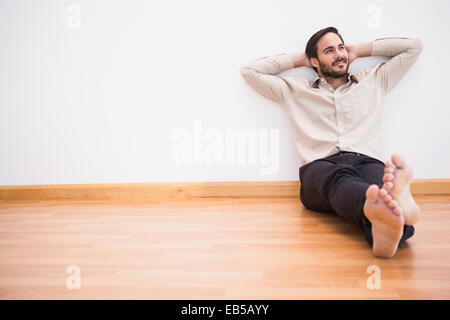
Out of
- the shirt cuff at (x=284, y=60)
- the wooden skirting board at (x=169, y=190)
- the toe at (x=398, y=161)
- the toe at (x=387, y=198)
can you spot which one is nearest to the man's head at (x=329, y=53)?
the shirt cuff at (x=284, y=60)

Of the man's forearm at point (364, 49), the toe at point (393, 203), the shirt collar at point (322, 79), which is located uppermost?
the man's forearm at point (364, 49)

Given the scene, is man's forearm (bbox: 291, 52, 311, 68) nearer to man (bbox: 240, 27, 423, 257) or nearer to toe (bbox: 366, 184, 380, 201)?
man (bbox: 240, 27, 423, 257)

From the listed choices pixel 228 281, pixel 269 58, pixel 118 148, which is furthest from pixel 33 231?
pixel 269 58

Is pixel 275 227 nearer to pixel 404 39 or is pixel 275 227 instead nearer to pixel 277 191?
pixel 277 191

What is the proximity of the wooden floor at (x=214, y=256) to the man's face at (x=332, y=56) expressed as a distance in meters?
0.68

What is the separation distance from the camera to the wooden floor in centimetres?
77

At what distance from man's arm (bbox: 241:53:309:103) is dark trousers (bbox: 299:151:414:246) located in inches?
17.8

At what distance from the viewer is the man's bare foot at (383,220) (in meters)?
0.83

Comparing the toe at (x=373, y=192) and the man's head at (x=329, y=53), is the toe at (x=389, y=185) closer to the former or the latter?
the toe at (x=373, y=192)

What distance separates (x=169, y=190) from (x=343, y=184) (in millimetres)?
1113

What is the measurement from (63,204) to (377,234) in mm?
1615

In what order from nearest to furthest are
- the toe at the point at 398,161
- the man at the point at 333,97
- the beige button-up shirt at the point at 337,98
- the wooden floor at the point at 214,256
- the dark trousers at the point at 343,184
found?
the wooden floor at the point at 214,256
the toe at the point at 398,161
the dark trousers at the point at 343,184
the man at the point at 333,97
the beige button-up shirt at the point at 337,98

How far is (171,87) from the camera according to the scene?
193 cm
